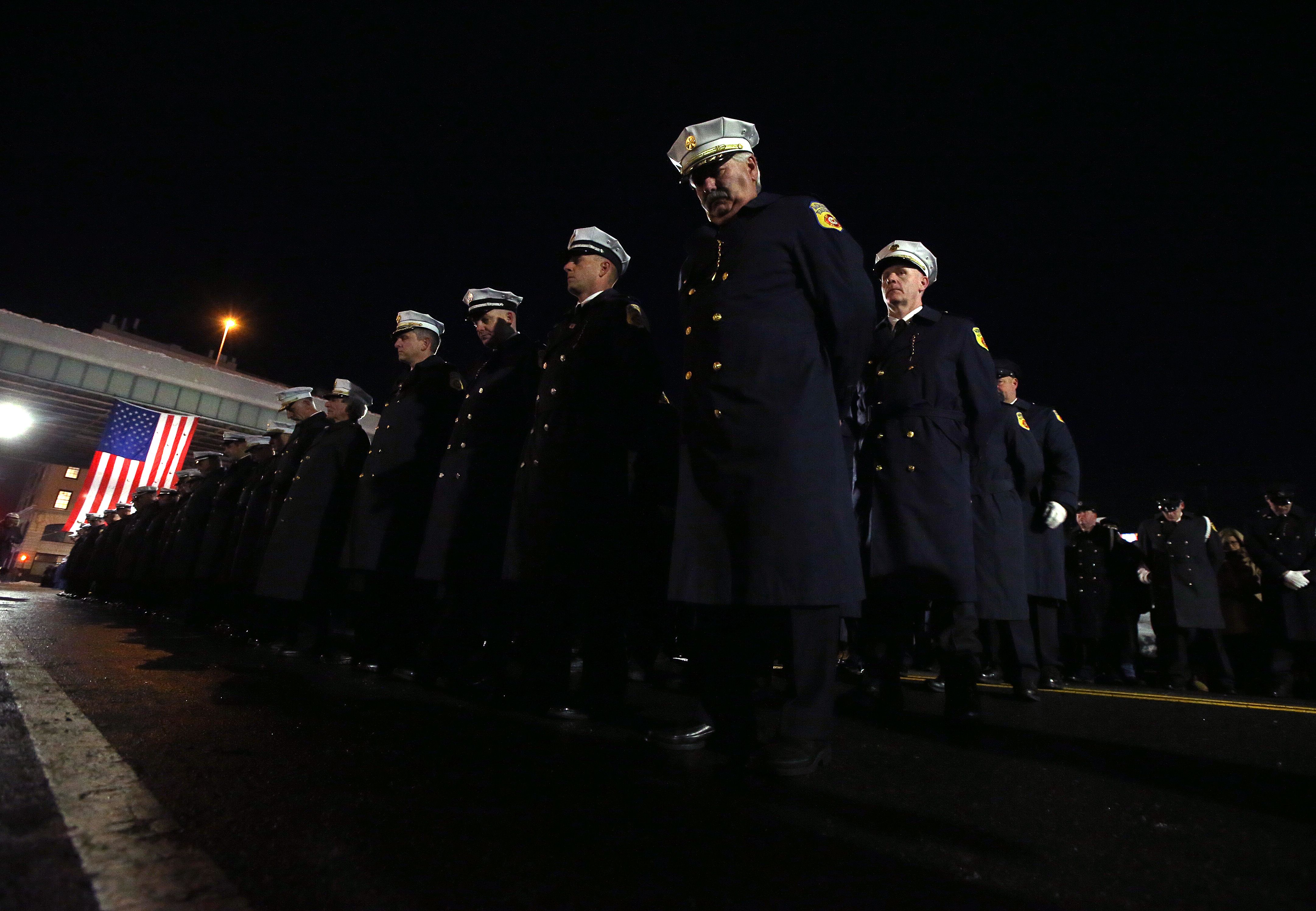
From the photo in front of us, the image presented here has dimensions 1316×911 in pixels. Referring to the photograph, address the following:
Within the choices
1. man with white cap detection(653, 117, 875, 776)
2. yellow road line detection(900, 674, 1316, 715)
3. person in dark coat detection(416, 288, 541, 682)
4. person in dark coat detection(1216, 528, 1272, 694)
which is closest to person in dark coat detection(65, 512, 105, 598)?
person in dark coat detection(416, 288, 541, 682)

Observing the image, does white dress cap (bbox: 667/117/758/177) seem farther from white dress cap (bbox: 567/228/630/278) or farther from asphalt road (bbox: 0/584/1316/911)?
asphalt road (bbox: 0/584/1316/911)

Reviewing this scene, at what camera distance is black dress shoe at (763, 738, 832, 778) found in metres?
1.83

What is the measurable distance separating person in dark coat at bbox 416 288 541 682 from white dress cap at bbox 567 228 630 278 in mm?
625

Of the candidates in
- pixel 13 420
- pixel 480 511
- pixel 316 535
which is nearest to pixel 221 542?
pixel 316 535

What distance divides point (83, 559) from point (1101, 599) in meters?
20.3

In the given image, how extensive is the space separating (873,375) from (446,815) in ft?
9.72

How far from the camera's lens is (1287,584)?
23.6 feet

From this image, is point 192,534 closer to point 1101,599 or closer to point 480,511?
point 480,511

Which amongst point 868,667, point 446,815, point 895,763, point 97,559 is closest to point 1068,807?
point 895,763

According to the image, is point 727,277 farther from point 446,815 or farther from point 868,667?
point 868,667

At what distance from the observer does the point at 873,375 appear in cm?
365

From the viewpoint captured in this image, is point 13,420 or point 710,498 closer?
point 710,498

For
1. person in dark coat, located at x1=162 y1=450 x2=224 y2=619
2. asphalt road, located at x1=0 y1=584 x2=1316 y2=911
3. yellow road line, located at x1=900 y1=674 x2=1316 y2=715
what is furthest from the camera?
person in dark coat, located at x1=162 y1=450 x2=224 y2=619

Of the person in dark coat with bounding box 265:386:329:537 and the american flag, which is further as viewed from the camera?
the american flag
